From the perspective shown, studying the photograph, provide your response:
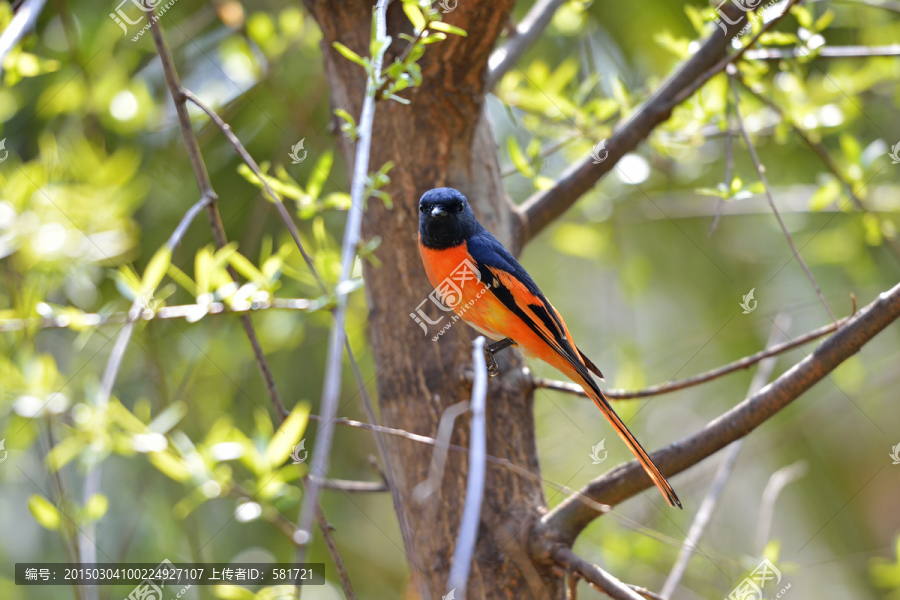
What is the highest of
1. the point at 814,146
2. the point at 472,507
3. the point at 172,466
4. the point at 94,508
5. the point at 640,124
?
the point at 640,124

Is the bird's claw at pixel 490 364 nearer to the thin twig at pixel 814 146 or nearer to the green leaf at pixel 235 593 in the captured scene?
the green leaf at pixel 235 593

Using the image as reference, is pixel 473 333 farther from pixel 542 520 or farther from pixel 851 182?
pixel 851 182

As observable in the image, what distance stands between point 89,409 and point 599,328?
5.60 m

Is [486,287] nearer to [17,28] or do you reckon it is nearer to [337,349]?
[337,349]

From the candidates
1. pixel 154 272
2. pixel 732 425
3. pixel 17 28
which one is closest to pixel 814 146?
pixel 732 425

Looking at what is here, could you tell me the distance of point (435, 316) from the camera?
8.18 ft

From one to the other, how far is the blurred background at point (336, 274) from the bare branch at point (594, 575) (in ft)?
0.72

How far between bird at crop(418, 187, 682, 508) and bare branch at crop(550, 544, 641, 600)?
0.47m

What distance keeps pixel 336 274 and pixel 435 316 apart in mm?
518

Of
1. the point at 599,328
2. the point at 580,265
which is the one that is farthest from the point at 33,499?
the point at 580,265

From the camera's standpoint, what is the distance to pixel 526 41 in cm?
296

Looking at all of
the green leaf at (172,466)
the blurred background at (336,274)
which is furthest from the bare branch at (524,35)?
the green leaf at (172,466)

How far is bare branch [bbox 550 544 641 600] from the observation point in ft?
6.43

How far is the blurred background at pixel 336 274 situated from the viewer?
2.34m
